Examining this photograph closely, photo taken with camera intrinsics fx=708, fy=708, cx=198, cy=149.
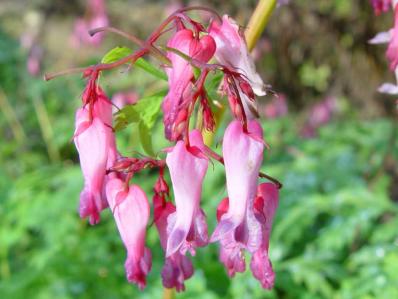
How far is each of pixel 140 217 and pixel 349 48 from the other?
5.98m

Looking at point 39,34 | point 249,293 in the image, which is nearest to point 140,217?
point 249,293

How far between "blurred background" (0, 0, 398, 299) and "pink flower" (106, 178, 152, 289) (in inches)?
9.5

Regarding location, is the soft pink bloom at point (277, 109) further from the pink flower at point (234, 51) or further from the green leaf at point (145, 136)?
the pink flower at point (234, 51)

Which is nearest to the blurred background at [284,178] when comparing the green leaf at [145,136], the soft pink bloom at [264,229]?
the green leaf at [145,136]

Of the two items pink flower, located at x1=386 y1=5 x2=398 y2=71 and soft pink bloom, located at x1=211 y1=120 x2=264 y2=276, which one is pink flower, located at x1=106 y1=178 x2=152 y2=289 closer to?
soft pink bloom, located at x1=211 y1=120 x2=264 y2=276

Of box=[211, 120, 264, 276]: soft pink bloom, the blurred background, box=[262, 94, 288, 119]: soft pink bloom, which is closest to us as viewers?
box=[211, 120, 264, 276]: soft pink bloom

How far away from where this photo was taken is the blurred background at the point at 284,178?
9.93ft

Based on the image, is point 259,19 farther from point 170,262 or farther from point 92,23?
point 92,23

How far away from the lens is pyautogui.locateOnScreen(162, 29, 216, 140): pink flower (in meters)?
1.30

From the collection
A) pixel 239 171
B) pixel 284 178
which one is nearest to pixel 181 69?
pixel 239 171

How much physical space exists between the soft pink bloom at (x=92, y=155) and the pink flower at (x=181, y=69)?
5.9 inches

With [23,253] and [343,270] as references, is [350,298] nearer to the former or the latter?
[343,270]

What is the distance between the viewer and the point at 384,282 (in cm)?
265

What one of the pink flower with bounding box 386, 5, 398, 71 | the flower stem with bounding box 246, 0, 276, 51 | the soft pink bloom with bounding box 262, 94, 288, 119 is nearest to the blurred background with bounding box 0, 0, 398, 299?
the soft pink bloom with bounding box 262, 94, 288, 119
